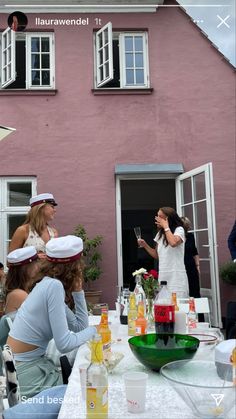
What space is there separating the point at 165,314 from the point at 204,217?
3.36 metres

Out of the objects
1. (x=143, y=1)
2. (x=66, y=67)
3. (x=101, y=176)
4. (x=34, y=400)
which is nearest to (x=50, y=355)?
(x=34, y=400)

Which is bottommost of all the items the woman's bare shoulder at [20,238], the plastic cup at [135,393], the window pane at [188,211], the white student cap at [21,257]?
the plastic cup at [135,393]

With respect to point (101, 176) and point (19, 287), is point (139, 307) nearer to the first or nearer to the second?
point (19, 287)

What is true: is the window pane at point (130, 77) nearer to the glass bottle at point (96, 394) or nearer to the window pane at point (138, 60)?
the window pane at point (138, 60)

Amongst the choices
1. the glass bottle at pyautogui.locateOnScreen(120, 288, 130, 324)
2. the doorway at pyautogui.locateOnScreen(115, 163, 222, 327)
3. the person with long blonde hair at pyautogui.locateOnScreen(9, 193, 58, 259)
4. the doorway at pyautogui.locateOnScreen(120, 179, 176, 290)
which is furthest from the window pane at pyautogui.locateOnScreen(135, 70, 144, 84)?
the glass bottle at pyautogui.locateOnScreen(120, 288, 130, 324)

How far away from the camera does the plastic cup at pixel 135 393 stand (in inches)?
44.1

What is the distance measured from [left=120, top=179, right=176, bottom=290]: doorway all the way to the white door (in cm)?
212

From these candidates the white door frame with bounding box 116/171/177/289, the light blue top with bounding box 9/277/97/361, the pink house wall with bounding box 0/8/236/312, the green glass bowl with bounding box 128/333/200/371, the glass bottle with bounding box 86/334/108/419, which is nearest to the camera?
the glass bottle with bounding box 86/334/108/419

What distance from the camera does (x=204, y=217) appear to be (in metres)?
4.89

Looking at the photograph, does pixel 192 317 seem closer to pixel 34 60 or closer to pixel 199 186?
pixel 199 186

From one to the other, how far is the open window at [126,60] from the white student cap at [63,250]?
3791 millimetres

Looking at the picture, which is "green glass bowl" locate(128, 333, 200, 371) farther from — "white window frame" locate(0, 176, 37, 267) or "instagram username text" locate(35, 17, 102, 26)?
"instagram username text" locate(35, 17, 102, 26)

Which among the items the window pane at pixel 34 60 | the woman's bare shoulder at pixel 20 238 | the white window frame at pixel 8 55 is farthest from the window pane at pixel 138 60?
the woman's bare shoulder at pixel 20 238

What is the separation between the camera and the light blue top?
175cm
